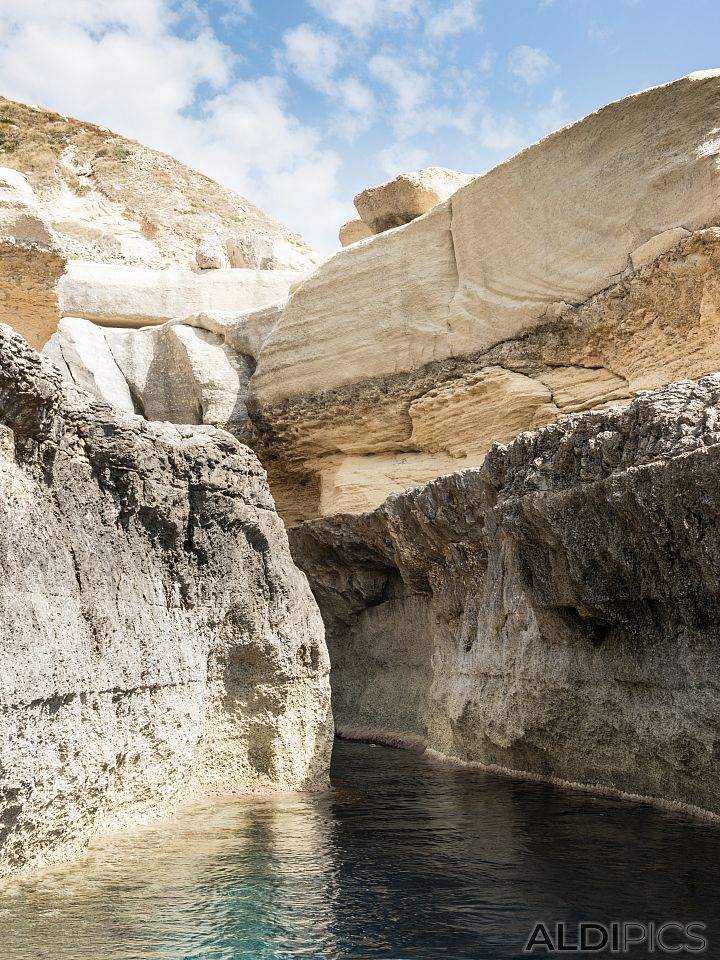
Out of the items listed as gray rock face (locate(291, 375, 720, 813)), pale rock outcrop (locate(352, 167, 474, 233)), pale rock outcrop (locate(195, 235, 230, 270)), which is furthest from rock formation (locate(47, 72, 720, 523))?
pale rock outcrop (locate(195, 235, 230, 270))

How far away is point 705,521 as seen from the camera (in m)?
6.26

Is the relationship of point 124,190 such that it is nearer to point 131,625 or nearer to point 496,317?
point 496,317

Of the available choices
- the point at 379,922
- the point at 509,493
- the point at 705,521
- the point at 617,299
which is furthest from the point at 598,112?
the point at 379,922

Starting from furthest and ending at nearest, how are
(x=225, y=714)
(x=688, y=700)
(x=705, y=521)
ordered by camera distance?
1. (x=225, y=714)
2. (x=688, y=700)
3. (x=705, y=521)

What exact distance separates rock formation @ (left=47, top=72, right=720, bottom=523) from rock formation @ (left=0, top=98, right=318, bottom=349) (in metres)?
2.81

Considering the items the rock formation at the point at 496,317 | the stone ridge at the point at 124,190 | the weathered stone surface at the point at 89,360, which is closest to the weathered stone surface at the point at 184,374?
the rock formation at the point at 496,317

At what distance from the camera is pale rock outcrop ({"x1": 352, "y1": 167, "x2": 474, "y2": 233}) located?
14922 millimetres

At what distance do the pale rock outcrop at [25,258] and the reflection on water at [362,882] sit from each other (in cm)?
641

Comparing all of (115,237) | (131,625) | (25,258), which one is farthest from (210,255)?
(131,625)

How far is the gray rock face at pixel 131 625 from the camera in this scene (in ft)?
17.7

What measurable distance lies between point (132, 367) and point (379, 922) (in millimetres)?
12381

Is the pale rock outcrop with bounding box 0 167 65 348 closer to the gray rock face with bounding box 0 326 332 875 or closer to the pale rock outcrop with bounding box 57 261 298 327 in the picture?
the gray rock face with bounding box 0 326 332 875

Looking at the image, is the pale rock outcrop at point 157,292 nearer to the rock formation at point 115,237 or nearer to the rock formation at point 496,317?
the rock formation at point 115,237

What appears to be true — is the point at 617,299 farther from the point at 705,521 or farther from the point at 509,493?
the point at 705,521
